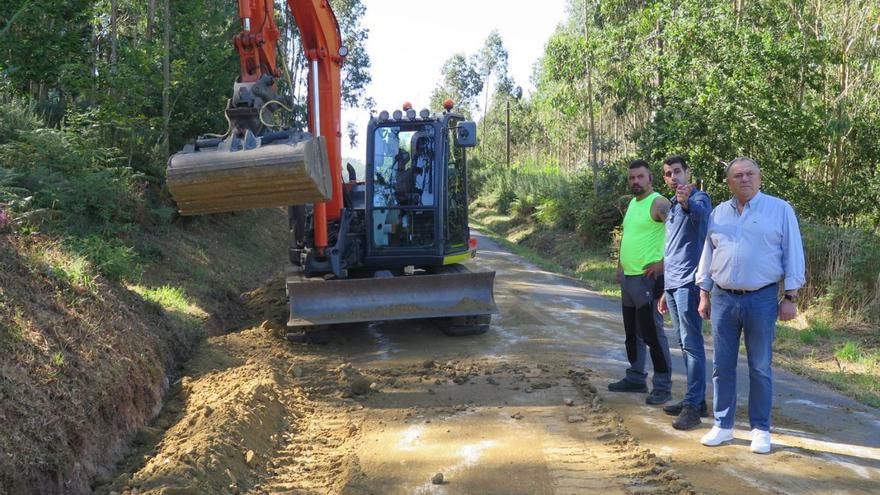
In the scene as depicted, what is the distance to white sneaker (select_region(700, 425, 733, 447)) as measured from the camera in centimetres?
511

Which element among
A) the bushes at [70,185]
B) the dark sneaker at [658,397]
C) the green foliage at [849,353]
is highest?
the bushes at [70,185]

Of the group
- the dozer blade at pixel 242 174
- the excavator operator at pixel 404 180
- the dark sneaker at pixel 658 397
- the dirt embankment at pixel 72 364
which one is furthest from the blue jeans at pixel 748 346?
the excavator operator at pixel 404 180

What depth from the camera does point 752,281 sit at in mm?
4941

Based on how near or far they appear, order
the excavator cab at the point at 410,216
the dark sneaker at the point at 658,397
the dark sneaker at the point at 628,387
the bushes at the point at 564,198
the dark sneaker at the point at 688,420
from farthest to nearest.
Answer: the bushes at the point at 564,198
the excavator cab at the point at 410,216
the dark sneaker at the point at 628,387
the dark sneaker at the point at 658,397
the dark sneaker at the point at 688,420

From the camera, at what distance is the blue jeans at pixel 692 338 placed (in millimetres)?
5641

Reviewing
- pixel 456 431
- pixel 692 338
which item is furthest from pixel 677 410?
pixel 456 431

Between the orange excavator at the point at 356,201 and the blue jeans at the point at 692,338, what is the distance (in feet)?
10.3

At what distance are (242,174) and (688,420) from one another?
4012 mm

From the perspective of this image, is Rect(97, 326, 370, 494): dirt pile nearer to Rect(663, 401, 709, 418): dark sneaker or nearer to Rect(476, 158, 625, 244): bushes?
Rect(663, 401, 709, 418): dark sneaker

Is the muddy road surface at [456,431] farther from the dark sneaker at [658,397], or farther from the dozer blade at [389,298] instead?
the dozer blade at [389,298]

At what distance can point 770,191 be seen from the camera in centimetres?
1455

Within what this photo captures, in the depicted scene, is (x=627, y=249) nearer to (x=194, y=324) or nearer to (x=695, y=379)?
(x=695, y=379)

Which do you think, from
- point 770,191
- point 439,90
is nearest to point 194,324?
point 770,191

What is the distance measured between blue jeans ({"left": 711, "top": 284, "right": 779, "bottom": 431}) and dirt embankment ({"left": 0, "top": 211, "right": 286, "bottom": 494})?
4179 millimetres
